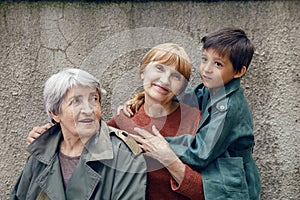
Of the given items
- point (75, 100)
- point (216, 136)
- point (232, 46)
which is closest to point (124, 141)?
point (75, 100)

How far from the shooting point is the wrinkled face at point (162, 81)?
2.73 metres

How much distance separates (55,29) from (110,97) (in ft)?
1.54

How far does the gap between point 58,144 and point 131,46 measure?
69 centimetres

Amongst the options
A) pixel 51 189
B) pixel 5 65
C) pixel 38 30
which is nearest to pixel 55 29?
pixel 38 30

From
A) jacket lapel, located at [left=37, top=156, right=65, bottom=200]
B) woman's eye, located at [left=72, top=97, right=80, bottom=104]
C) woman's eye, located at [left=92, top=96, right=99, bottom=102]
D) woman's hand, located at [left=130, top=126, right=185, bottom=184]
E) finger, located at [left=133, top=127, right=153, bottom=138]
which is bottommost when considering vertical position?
jacket lapel, located at [left=37, top=156, right=65, bottom=200]

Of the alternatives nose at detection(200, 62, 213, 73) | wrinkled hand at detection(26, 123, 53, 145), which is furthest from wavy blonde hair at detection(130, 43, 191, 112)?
wrinkled hand at detection(26, 123, 53, 145)

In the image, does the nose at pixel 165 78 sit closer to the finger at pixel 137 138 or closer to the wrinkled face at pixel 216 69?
the wrinkled face at pixel 216 69

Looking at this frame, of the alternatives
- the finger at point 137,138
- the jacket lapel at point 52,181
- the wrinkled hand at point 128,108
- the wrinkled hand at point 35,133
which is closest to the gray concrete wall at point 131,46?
the wrinkled hand at point 128,108

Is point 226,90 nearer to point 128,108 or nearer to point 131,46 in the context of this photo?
point 128,108

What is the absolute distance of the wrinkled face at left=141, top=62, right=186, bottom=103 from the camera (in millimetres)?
2729

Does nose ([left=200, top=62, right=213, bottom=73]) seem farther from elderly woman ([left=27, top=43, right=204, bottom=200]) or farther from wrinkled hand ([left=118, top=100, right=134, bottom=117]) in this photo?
wrinkled hand ([left=118, top=100, right=134, bottom=117])

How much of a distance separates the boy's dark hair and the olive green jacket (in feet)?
1.98

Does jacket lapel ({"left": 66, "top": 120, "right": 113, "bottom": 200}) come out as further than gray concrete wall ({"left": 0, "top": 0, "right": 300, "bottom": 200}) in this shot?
No

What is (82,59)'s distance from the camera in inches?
A: 125
